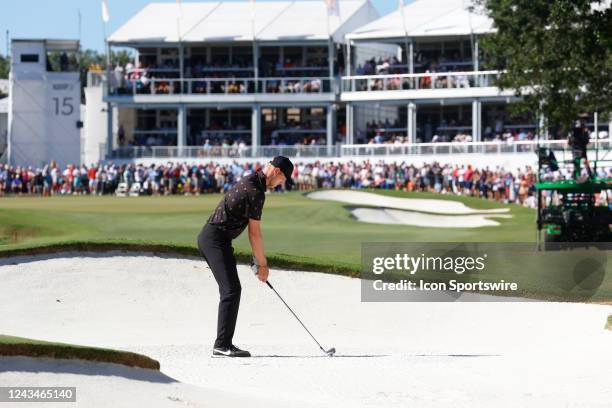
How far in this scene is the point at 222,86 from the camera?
71000 mm

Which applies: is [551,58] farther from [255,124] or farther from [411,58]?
[255,124]

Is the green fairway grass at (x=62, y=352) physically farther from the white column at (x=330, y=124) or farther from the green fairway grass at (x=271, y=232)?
the white column at (x=330, y=124)

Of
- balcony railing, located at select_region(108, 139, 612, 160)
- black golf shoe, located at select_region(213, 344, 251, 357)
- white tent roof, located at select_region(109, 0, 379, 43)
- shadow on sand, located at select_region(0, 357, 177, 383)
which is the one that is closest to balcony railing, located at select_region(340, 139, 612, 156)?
balcony railing, located at select_region(108, 139, 612, 160)

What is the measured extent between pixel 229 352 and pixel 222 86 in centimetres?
5934

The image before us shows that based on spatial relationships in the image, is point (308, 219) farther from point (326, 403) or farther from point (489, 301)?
point (326, 403)

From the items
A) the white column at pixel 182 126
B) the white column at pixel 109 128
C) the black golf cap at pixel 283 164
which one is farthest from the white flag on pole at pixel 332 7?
the black golf cap at pixel 283 164

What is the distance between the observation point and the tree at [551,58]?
3083 centimetres

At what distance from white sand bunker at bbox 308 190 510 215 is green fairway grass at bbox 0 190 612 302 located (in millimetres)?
735

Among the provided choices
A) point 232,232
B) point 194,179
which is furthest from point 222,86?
point 232,232

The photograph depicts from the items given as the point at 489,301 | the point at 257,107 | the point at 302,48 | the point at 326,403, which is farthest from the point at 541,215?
the point at 302,48

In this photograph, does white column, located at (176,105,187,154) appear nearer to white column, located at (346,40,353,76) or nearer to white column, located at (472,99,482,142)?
white column, located at (346,40,353,76)

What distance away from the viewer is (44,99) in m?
67.1

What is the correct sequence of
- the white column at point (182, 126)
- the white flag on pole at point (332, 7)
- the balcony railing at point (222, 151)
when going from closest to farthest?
the balcony railing at point (222, 151) < the white flag on pole at point (332, 7) < the white column at point (182, 126)

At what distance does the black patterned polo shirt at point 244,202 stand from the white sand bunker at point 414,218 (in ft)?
78.6
